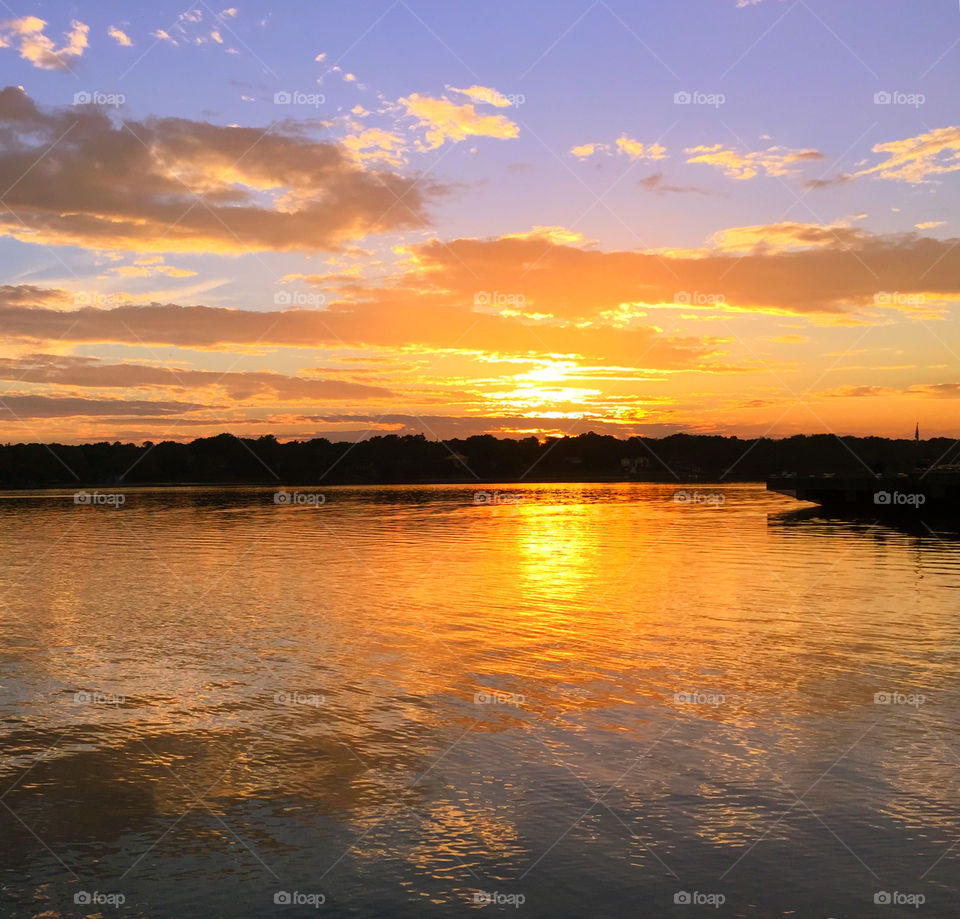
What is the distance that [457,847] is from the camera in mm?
9766

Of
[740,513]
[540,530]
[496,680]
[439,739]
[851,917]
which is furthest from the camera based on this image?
[740,513]

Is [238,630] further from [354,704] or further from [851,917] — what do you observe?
[851,917]

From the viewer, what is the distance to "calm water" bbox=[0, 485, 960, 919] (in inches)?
353

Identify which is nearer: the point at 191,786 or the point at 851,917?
the point at 851,917

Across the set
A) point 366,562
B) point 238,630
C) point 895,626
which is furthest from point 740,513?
point 238,630

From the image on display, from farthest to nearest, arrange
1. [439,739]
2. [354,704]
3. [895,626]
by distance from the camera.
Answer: [895,626]
[354,704]
[439,739]

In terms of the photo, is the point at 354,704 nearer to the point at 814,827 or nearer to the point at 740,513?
the point at 814,827

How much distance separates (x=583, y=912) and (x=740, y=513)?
8148 cm

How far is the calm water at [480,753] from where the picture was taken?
896 cm

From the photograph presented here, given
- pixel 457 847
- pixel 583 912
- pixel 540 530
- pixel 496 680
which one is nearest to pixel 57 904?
pixel 457 847

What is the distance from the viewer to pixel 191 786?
A: 38.2 feet

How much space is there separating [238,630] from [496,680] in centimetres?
880

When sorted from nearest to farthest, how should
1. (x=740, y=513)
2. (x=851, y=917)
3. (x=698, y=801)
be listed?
(x=851, y=917) → (x=698, y=801) → (x=740, y=513)

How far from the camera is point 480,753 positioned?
12984 millimetres
